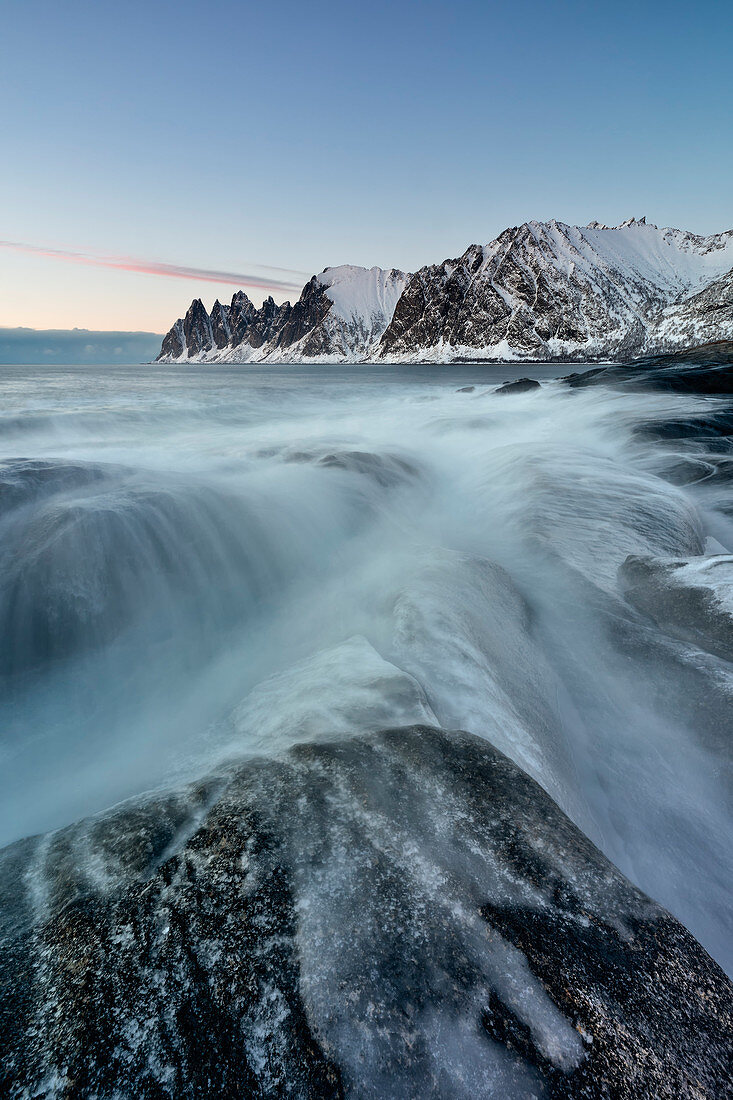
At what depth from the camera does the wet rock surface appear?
1346 mm

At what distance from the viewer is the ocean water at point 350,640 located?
3.14 m

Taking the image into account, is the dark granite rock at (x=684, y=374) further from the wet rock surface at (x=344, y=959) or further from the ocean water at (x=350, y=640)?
the wet rock surface at (x=344, y=959)

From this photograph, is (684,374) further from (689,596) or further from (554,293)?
(554,293)

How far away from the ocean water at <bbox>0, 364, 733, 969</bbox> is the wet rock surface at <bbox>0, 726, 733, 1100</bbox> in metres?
0.81

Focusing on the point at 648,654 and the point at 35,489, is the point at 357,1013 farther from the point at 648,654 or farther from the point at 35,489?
the point at 35,489

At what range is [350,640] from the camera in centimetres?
433

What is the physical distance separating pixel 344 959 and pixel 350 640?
280 cm

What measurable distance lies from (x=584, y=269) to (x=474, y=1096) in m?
174

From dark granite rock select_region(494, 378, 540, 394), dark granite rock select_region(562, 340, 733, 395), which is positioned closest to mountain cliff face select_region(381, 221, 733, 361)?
dark granite rock select_region(562, 340, 733, 395)

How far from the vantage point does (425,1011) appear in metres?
1.48

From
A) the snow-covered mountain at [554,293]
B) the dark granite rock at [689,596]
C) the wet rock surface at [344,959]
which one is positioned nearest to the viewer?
the wet rock surface at [344,959]

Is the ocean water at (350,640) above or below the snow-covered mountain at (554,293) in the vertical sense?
below

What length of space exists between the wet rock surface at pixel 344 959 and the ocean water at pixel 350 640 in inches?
32.0

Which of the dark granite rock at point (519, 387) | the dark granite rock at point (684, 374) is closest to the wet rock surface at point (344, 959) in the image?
the dark granite rock at point (684, 374)
